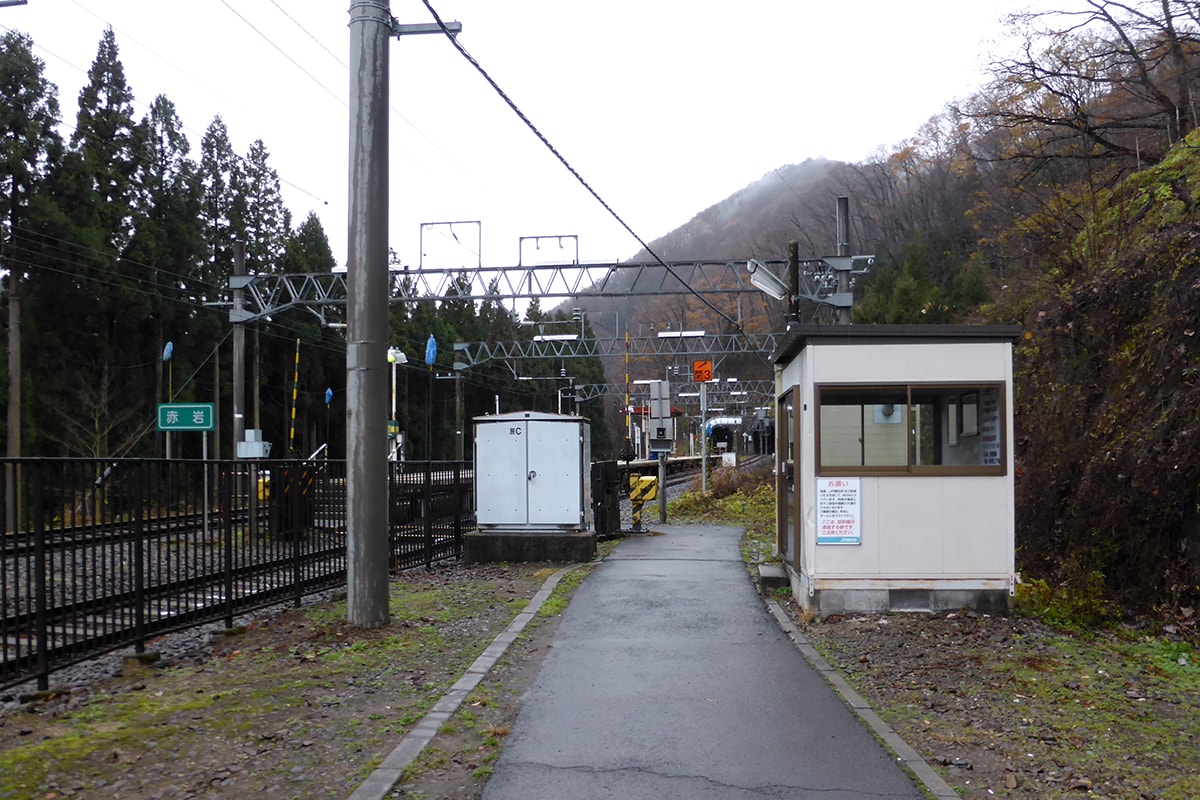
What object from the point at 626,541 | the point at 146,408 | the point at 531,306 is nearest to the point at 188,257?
the point at 146,408

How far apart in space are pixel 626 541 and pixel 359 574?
9.96 m

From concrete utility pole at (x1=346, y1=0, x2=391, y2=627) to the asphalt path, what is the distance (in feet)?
6.45

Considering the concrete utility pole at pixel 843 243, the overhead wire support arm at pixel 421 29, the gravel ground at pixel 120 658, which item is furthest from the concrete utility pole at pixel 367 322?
the concrete utility pole at pixel 843 243

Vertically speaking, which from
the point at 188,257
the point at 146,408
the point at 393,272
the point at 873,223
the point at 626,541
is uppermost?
the point at 873,223

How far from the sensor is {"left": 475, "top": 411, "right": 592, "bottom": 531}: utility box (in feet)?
51.2

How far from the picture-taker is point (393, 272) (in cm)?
2647

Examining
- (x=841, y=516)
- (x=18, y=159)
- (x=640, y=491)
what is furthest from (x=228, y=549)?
(x=18, y=159)

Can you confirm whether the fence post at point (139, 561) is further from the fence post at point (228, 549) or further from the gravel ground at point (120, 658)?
the fence post at point (228, 549)

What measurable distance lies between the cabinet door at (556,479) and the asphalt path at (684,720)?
4.56 m

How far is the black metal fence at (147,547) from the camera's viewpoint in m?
7.04

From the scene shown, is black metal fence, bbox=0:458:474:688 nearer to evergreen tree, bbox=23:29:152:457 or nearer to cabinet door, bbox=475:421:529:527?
cabinet door, bbox=475:421:529:527

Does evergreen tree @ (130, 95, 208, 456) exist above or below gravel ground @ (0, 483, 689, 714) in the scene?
above

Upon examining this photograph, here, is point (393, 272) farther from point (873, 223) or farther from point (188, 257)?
point (873, 223)

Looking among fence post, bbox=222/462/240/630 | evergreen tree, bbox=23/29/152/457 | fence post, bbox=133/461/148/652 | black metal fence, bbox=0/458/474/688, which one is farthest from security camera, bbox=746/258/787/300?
evergreen tree, bbox=23/29/152/457
